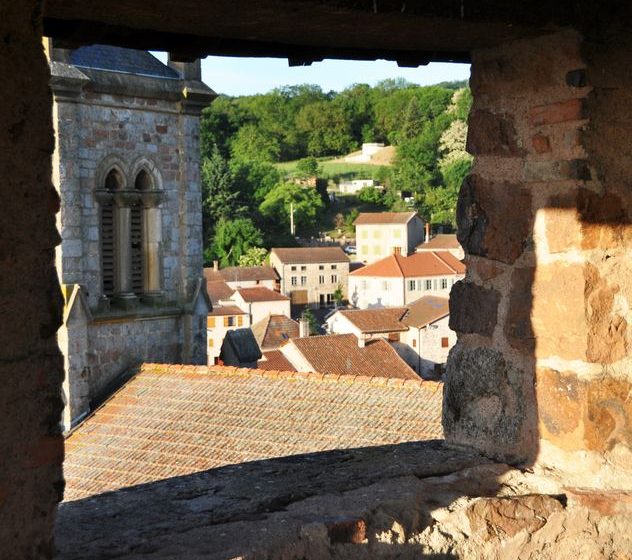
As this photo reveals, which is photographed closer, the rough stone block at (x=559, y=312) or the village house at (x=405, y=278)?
the rough stone block at (x=559, y=312)

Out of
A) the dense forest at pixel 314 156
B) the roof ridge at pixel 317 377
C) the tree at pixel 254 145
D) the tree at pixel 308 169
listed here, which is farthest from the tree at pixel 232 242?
the roof ridge at pixel 317 377

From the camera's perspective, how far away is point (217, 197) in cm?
6431

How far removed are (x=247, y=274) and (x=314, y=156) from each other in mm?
46677

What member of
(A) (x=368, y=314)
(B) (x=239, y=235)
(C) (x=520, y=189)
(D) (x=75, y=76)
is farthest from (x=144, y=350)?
(B) (x=239, y=235)

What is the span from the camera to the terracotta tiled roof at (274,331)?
38156 mm

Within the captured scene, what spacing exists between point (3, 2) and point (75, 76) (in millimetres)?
14713

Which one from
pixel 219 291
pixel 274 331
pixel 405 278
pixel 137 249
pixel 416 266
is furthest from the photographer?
pixel 416 266

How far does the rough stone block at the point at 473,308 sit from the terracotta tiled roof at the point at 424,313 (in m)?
34.8

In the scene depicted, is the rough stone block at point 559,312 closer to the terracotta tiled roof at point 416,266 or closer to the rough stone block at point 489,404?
the rough stone block at point 489,404

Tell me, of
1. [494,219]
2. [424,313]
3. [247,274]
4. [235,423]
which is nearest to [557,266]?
[494,219]

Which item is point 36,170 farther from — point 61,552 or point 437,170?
point 437,170

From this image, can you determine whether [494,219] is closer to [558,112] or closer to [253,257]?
[558,112]

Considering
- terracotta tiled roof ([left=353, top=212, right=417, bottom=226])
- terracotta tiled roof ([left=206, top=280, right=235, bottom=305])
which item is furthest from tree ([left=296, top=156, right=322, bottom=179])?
terracotta tiled roof ([left=206, top=280, right=235, bottom=305])

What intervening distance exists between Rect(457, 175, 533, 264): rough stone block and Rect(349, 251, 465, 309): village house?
153 ft
